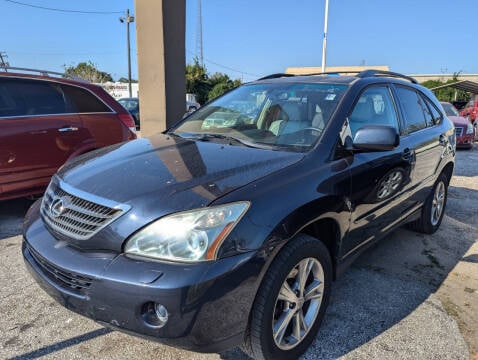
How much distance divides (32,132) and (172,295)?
12.0 feet

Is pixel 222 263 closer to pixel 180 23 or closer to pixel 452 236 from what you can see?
pixel 452 236

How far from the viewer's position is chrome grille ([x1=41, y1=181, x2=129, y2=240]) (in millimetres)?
1992

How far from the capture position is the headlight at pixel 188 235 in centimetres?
181

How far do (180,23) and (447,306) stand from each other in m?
5.63

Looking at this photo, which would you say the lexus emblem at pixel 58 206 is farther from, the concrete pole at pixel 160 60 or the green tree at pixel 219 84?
the green tree at pixel 219 84

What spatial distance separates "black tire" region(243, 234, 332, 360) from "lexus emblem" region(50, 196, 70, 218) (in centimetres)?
119

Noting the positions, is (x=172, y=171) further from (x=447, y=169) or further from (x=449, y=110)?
(x=449, y=110)

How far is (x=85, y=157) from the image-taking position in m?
2.90

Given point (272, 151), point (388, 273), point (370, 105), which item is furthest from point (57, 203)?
point (388, 273)

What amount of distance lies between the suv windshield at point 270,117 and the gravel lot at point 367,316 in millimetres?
1295

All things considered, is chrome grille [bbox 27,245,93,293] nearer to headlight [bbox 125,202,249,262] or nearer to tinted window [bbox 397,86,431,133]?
headlight [bbox 125,202,249,262]

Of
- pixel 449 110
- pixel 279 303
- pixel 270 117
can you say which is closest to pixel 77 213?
pixel 279 303

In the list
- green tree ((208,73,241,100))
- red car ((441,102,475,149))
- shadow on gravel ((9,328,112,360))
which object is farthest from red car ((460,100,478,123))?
green tree ((208,73,241,100))

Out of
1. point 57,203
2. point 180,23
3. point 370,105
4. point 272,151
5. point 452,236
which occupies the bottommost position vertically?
point 452,236
